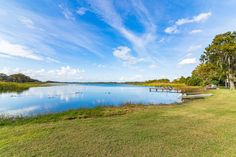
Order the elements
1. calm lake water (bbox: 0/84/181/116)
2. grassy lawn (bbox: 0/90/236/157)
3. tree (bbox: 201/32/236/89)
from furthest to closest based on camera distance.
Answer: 1. tree (bbox: 201/32/236/89)
2. calm lake water (bbox: 0/84/181/116)
3. grassy lawn (bbox: 0/90/236/157)

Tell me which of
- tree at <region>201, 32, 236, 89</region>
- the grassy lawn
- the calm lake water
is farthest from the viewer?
tree at <region>201, 32, 236, 89</region>

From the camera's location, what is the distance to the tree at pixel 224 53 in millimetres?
29531

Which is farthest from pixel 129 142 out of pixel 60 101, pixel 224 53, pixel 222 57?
pixel 222 57

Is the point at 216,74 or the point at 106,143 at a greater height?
the point at 216,74

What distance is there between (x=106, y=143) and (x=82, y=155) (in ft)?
3.32

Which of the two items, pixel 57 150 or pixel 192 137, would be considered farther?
pixel 192 137

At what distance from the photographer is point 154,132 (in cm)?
605

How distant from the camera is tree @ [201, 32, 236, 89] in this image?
2953 cm

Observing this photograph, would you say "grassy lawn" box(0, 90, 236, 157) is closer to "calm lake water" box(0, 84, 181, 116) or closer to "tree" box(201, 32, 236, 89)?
"calm lake water" box(0, 84, 181, 116)

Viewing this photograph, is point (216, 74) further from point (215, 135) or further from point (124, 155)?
point (124, 155)

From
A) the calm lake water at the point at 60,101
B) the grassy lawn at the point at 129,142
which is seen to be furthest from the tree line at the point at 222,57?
the grassy lawn at the point at 129,142

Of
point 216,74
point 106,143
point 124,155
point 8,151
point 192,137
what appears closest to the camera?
point 124,155

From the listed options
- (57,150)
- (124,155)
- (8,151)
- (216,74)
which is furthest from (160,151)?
(216,74)

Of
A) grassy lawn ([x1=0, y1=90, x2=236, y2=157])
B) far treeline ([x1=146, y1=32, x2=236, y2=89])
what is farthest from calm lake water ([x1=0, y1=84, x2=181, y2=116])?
far treeline ([x1=146, y1=32, x2=236, y2=89])
